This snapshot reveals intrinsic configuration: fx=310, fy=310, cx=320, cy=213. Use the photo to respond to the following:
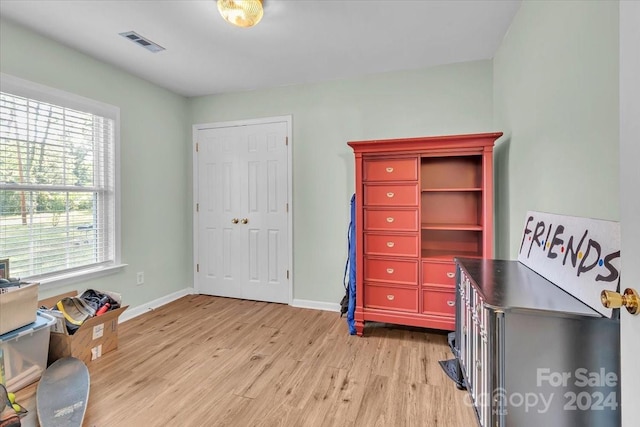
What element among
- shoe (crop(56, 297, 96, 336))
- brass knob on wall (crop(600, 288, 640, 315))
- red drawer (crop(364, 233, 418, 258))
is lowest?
shoe (crop(56, 297, 96, 336))

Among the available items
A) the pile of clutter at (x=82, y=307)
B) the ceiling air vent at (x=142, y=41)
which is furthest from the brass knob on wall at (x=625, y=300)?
the ceiling air vent at (x=142, y=41)

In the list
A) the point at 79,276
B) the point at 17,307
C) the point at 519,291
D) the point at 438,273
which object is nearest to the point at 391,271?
the point at 438,273

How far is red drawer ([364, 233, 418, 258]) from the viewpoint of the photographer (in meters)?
2.54

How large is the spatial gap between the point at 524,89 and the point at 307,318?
2594 millimetres

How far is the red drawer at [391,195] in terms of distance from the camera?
2518 millimetres

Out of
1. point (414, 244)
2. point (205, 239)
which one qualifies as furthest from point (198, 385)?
point (205, 239)

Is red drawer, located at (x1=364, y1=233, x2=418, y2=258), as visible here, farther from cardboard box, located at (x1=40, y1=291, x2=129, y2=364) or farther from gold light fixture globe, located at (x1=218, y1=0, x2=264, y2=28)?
cardboard box, located at (x1=40, y1=291, x2=129, y2=364)

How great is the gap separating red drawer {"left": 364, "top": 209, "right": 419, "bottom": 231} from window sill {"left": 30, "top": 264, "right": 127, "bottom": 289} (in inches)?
95.2

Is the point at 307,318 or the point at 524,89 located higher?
the point at 524,89

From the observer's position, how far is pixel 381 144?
99.2 inches

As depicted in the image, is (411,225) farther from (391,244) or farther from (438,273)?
(438,273)

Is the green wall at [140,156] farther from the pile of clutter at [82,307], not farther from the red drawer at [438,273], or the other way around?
the red drawer at [438,273]

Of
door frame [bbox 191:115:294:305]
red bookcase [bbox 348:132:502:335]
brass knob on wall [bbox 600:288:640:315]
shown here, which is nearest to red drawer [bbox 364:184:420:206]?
red bookcase [bbox 348:132:502:335]

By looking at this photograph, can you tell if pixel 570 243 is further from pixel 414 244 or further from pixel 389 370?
pixel 389 370
